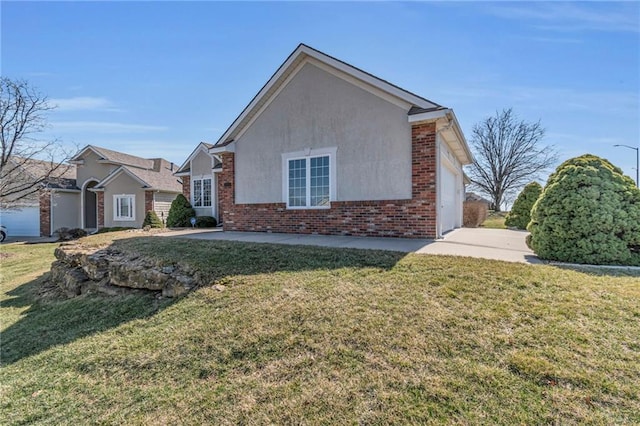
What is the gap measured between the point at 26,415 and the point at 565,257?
9110mm

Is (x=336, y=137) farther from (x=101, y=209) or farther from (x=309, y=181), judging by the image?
(x=101, y=209)

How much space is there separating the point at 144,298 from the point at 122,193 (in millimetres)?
20065

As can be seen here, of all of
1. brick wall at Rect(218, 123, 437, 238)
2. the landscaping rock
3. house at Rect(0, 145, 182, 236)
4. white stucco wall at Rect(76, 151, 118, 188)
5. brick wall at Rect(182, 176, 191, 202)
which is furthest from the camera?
white stucco wall at Rect(76, 151, 118, 188)

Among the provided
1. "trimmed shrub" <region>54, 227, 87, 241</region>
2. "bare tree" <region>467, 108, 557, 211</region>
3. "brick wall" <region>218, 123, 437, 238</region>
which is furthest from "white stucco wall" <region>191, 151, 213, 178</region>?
"bare tree" <region>467, 108, 557, 211</region>

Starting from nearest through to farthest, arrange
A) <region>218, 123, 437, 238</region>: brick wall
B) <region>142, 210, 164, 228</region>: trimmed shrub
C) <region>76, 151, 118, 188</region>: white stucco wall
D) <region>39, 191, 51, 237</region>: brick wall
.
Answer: <region>218, 123, 437, 238</region>: brick wall
<region>142, 210, 164, 228</region>: trimmed shrub
<region>39, 191, 51, 237</region>: brick wall
<region>76, 151, 118, 188</region>: white stucco wall

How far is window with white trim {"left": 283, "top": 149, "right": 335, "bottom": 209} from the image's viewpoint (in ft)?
33.7

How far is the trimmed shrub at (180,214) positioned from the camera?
19062mm

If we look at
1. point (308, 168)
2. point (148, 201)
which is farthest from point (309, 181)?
point (148, 201)

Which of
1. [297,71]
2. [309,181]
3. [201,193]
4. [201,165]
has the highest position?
[297,71]

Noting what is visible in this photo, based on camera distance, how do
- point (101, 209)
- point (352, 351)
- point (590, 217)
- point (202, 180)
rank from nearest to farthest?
point (352, 351) < point (590, 217) < point (202, 180) < point (101, 209)

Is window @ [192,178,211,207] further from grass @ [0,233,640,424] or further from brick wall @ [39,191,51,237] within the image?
grass @ [0,233,640,424]

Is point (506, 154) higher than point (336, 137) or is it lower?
higher

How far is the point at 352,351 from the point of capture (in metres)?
3.42

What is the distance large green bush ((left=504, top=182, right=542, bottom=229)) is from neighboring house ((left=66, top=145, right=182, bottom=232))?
23911mm
